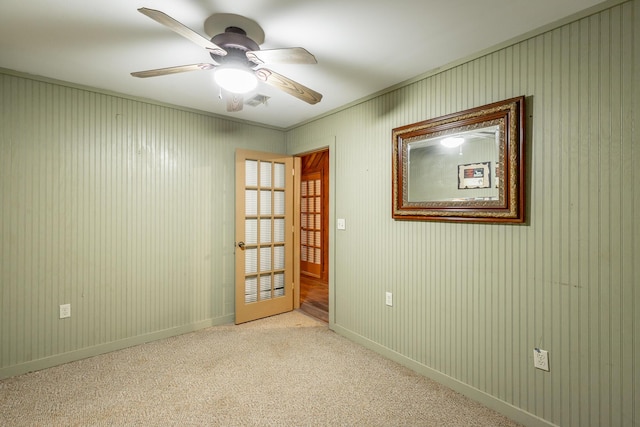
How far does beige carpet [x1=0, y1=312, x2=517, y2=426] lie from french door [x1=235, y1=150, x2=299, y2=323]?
772mm

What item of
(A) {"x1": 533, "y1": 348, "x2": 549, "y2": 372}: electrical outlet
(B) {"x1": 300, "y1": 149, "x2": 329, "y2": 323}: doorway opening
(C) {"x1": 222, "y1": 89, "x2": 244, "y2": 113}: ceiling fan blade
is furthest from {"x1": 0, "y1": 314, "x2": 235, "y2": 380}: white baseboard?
(A) {"x1": 533, "y1": 348, "x2": 549, "y2": 372}: electrical outlet

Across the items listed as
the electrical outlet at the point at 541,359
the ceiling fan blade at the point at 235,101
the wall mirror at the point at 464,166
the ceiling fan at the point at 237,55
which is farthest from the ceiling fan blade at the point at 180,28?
the electrical outlet at the point at 541,359

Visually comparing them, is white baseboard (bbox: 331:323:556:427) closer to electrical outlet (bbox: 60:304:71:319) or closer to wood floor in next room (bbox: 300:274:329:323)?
wood floor in next room (bbox: 300:274:329:323)

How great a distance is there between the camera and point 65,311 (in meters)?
2.58

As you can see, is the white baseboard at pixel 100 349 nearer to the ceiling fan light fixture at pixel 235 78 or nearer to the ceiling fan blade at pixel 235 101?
the ceiling fan blade at pixel 235 101

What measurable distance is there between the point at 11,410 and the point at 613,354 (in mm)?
3625

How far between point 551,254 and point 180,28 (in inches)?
93.6

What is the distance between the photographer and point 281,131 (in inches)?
159

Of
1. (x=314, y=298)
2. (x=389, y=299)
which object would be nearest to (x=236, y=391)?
(x=389, y=299)

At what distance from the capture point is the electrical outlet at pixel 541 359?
1787 mm

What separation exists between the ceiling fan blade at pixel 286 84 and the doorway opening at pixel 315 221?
316cm

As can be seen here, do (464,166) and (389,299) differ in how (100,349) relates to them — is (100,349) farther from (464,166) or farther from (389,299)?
(464,166)

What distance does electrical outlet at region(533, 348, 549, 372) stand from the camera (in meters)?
1.79

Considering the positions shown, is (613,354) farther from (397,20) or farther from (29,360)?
(29,360)
